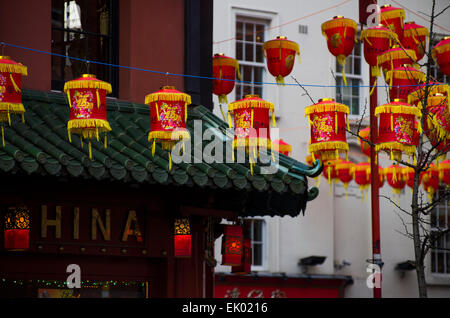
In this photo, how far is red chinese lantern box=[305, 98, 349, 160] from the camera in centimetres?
1483

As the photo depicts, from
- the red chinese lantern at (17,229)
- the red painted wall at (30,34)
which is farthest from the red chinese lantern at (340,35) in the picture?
the red chinese lantern at (17,229)

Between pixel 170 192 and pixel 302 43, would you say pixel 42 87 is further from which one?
pixel 302 43

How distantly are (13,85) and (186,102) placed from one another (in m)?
2.34

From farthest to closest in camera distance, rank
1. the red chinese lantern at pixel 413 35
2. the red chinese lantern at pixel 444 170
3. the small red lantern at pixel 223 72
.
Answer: the red chinese lantern at pixel 444 170, the red chinese lantern at pixel 413 35, the small red lantern at pixel 223 72

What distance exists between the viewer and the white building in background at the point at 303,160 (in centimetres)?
2519

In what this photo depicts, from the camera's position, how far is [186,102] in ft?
43.6

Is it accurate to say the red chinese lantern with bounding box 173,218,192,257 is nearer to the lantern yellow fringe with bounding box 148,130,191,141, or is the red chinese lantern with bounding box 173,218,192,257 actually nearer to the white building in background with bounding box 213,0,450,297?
the lantern yellow fringe with bounding box 148,130,191,141

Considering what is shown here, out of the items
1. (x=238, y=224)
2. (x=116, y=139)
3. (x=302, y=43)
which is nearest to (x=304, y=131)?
(x=302, y=43)

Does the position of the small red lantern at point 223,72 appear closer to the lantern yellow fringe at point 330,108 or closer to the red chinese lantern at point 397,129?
the lantern yellow fringe at point 330,108

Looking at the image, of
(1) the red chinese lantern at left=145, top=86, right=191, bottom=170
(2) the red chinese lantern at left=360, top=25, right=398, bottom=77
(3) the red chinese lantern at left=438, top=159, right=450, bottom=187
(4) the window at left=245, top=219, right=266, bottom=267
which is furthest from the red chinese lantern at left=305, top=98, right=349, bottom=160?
(4) the window at left=245, top=219, right=266, bottom=267

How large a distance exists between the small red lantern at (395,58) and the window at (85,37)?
14.7ft

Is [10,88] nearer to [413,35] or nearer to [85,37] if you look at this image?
[85,37]

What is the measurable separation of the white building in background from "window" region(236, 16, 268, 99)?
3cm
